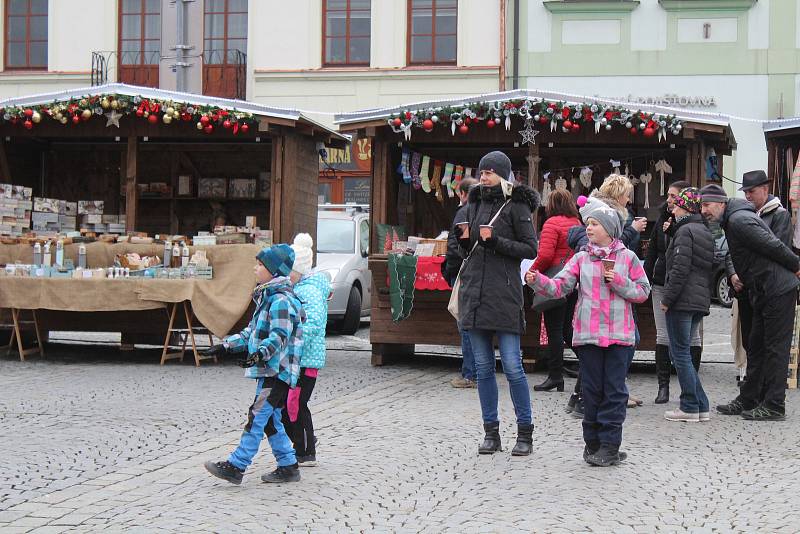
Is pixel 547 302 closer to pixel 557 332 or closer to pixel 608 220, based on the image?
pixel 557 332

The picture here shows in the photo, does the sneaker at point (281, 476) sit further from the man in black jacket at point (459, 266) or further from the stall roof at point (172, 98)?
the stall roof at point (172, 98)

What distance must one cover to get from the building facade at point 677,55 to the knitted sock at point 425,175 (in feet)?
34.6

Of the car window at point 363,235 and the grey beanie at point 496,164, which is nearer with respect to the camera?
the grey beanie at point 496,164

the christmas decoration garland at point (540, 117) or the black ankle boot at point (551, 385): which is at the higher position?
the christmas decoration garland at point (540, 117)

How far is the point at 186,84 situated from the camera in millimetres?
16984

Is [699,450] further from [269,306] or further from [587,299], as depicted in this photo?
[269,306]

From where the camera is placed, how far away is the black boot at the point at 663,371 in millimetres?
9805

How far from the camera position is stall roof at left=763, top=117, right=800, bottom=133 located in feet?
41.1

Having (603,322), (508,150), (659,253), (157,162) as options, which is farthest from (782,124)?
(157,162)

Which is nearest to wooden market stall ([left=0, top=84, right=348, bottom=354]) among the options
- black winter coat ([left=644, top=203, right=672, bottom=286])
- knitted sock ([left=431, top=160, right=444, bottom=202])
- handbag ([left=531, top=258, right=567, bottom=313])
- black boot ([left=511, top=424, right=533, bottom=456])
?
knitted sock ([left=431, top=160, right=444, bottom=202])

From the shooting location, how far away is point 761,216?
990 cm

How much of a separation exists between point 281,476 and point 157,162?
32.9ft

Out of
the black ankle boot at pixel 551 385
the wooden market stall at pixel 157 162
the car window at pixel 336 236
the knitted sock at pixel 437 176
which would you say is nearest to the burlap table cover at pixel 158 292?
the wooden market stall at pixel 157 162

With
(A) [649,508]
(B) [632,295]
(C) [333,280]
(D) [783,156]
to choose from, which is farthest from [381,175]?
(A) [649,508]
